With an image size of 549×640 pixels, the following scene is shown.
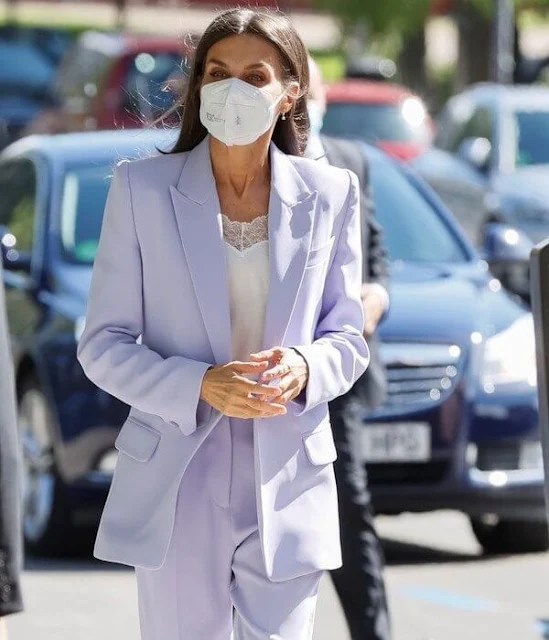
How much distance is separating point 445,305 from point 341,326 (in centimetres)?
389

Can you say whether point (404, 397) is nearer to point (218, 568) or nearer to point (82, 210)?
point (82, 210)

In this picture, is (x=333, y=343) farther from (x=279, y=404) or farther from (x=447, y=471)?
(x=447, y=471)

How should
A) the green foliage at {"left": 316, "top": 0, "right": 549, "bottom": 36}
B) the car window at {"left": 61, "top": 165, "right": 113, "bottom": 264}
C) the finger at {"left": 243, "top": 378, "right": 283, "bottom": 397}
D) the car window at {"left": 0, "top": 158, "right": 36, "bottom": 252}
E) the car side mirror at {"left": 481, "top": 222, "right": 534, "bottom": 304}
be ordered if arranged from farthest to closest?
the green foliage at {"left": 316, "top": 0, "right": 549, "bottom": 36} < the car side mirror at {"left": 481, "top": 222, "right": 534, "bottom": 304} < the car window at {"left": 0, "top": 158, "right": 36, "bottom": 252} < the car window at {"left": 61, "top": 165, "right": 113, "bottom": 264} < the finger at {"left": 243, "top": 378, "right": 283, "bottom": 397}

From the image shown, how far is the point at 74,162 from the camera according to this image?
28.6ft

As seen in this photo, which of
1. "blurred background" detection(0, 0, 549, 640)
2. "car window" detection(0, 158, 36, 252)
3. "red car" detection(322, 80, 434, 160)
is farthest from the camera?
"red car" detection(322, 80, 434, 160)

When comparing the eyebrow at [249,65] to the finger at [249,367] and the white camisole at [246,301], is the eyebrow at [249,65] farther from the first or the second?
the finger at [249,367]

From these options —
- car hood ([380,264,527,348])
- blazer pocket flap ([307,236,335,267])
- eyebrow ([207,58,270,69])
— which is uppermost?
eyebrow ([207,58,270,69])

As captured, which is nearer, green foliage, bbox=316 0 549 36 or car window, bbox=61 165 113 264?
car window, bbox=61 165 113 264

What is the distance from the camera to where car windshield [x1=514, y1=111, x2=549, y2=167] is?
15.9 meters

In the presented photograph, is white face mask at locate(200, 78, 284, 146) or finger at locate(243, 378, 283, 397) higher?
white face mask at locate(200, 78, 284, 146)

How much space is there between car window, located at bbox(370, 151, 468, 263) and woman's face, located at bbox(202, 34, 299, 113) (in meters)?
4.45

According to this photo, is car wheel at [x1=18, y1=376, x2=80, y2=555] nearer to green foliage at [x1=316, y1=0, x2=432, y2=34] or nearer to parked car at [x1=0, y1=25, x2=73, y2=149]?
parked car at [x1=0, y1=25, x2=73, y2=149]

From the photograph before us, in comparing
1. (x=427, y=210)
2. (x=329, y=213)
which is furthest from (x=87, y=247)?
(x=329, y=213)

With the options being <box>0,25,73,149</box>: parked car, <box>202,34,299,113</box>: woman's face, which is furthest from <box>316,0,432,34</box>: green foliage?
<box>202,34,299,113</box>: woman's face
